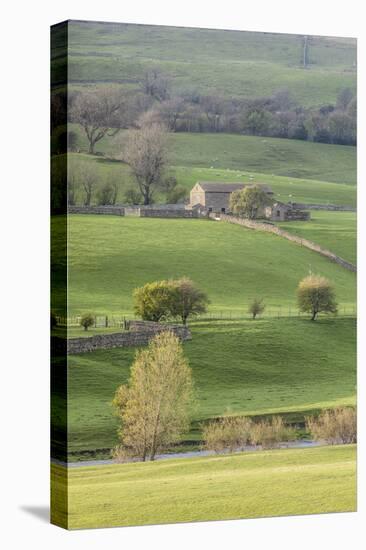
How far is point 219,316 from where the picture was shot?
37.4 meters

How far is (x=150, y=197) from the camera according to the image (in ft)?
122

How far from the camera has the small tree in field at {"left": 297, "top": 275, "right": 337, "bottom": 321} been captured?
126 feet

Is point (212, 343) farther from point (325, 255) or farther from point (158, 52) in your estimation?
point (158, 52)

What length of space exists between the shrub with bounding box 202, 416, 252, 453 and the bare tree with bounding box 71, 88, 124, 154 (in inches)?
244

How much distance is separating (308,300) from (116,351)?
476cm

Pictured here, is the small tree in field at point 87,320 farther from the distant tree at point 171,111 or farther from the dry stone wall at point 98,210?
the distant tree at point 171,111

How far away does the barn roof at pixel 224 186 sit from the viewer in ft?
124

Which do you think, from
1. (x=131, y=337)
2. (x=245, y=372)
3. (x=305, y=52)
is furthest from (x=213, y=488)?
(x=305, y=52)

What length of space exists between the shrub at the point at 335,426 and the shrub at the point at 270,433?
2.19 feet

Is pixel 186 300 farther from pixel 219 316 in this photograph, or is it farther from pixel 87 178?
pixel 87 178

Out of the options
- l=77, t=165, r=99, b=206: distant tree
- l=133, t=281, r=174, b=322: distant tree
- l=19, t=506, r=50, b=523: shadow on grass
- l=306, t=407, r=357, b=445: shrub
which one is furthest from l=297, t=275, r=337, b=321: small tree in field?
l=19, t=506, r=50, b=523: shadow on grass

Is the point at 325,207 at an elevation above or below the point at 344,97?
below

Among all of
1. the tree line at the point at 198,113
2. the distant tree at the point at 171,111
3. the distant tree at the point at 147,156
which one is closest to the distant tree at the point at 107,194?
the distant tree at the point at 147,156

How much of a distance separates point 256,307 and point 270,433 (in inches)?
A: 105
